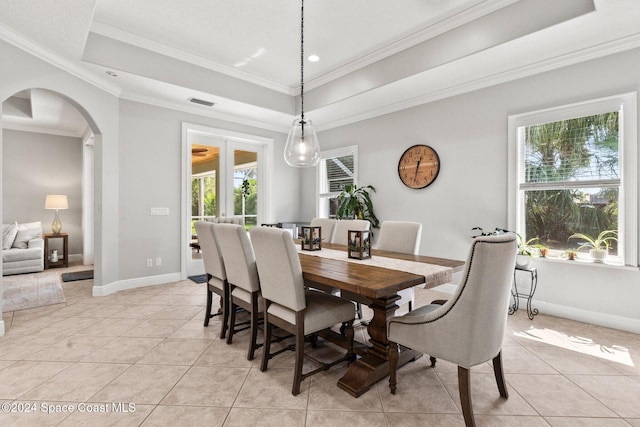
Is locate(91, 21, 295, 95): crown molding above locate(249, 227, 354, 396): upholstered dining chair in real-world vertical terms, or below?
→ above

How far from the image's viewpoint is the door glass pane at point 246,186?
546 centimetres

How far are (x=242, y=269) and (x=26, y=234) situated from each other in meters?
5.41

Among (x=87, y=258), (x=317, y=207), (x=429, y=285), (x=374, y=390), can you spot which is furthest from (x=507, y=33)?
(x=87, y=258)

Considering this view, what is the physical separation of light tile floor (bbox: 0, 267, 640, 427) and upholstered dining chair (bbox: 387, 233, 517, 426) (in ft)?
1.27

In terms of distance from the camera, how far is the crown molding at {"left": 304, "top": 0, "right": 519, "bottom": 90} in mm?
2895

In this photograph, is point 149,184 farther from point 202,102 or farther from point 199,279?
point 199,279

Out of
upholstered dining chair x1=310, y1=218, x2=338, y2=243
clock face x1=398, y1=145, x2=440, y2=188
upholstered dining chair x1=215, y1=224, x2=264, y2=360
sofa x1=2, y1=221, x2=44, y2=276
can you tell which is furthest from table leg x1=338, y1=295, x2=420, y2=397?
sofa x1=2, y1=221, x2=44, y2=276

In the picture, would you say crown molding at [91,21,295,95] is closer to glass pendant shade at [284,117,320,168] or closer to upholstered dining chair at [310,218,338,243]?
glass pendant shade at [284,117,320,168]

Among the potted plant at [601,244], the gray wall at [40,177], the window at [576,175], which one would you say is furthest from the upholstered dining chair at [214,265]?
the gray wall at [40,177]

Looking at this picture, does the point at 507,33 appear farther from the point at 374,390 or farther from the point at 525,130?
the point at 374,390

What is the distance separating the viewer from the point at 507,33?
2820 millimetres

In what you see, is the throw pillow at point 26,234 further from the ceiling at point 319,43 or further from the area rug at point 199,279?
the area rug at point 199,279

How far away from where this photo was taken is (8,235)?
16.8 ft

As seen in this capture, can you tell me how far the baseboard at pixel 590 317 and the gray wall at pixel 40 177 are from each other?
805 cm
